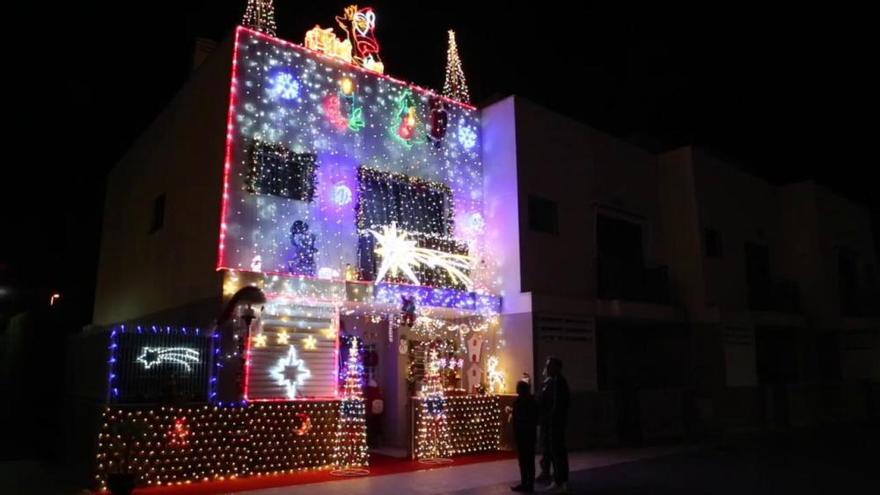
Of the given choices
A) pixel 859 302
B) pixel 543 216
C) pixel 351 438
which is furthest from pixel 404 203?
pixel 859 302

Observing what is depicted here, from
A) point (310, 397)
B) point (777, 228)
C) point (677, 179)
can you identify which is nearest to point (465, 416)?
point (310, 397)

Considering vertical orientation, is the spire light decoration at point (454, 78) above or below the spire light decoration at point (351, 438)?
above

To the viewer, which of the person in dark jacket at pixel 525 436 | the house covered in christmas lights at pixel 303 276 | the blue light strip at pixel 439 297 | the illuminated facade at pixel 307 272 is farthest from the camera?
the blue light strip at pixel 439 297

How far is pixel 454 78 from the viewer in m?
16.3

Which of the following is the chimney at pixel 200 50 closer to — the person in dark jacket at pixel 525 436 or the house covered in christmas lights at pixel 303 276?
the house covered in christmas lights at pixel 303 276

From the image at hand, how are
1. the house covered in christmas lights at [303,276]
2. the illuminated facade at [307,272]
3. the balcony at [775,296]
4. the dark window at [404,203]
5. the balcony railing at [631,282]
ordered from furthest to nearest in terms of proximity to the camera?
the balcony at [775,296] < the balcony railing at [631,282] < the dark window at [404,203] < the illuminated facade at [307,272] < the house covered in christmas lights at [303,276]

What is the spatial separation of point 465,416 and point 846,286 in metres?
17.9

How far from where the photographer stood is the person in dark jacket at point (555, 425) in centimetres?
986

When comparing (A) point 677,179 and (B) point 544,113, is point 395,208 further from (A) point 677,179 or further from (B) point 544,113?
(A) point 677,179

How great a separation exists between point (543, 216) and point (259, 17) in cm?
755

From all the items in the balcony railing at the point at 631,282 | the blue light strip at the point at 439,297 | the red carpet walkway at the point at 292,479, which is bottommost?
the red carpet walkway at the point at 292,479

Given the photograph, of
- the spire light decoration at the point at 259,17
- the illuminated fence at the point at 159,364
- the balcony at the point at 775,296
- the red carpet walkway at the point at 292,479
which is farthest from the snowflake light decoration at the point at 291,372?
the balcony at the point at 775,296

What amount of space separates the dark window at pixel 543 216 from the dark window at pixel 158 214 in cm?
814

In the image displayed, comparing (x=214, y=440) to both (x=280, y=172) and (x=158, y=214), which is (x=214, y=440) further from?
(x=158, y=214)
